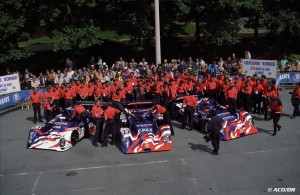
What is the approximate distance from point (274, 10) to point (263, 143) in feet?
64.7

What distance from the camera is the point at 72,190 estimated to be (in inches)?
475

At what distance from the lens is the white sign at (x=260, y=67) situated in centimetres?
2353

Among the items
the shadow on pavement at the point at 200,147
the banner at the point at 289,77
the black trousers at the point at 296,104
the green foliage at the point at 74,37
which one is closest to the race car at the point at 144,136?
the shadow on pavement at the point at 200,147

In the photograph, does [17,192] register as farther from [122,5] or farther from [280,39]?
[280,39]

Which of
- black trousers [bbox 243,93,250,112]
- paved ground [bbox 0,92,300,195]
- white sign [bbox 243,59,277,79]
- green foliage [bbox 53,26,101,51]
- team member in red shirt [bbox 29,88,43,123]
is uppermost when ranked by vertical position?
green foliage [bbox 53,26,101,51]

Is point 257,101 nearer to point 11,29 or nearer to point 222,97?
point 222,97

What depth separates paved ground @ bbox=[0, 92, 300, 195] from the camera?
1211 centimetres

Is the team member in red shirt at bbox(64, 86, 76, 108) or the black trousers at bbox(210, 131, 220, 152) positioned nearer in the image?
the black trousers at bbox(210, 131, 220, 152)

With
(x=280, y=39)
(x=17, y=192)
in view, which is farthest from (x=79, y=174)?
(x=280, y=39)

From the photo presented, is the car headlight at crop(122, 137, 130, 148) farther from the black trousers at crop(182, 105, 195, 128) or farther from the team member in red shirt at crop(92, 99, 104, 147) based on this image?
the black trousers at crop(182, 105, 195, 128)

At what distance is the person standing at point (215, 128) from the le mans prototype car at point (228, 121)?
1779 mm

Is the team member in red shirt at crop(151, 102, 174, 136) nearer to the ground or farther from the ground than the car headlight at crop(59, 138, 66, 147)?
farther from the ground

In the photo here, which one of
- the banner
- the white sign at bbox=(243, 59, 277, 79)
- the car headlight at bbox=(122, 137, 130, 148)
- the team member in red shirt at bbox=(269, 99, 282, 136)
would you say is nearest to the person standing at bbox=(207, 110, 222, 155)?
the car headlight at bbox=(122, 137, 130, 148)

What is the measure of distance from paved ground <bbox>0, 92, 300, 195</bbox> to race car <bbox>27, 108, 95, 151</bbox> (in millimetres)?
319
